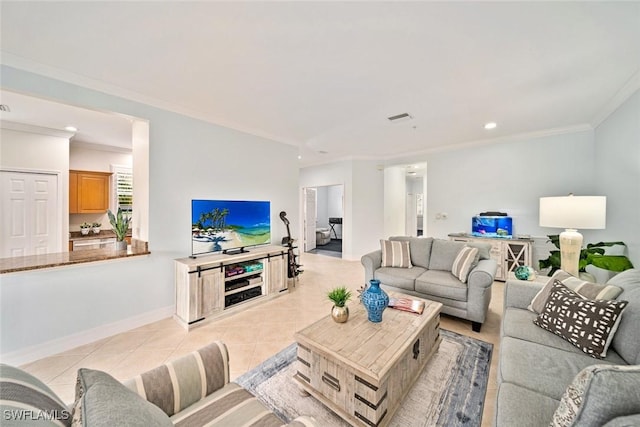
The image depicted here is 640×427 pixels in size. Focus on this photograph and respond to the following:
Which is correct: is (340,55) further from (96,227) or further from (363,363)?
(96,227)

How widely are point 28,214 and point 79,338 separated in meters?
2.58

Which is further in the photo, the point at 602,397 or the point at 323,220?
the point at 323,220

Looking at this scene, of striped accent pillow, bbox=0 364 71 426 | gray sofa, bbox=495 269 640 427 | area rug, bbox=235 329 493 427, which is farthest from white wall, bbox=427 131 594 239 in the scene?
striped accent pillow, bbox=0 364 71 426

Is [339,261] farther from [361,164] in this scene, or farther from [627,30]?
[627,30]

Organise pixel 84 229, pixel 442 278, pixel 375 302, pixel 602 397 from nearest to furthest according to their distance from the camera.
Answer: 1. pixel 602 397
2. pixel 375 302
3. pixel 442 278
4. pixel 84 229

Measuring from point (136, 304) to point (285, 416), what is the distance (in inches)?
86.0

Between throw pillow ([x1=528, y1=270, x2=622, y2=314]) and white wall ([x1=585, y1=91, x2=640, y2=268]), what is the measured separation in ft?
3.85

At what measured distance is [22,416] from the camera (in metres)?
0.56

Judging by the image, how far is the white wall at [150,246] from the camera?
2.13 meters

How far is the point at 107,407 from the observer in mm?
648

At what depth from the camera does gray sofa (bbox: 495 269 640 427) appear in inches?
30.8

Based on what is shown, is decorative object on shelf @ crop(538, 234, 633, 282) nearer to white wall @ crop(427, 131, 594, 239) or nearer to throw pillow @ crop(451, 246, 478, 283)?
throw pillow @ crop(451, 246, 478, 283)

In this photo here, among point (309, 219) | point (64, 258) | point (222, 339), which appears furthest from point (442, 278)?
point (309, 219)

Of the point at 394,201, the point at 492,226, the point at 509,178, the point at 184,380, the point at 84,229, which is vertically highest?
the point at 509,178
